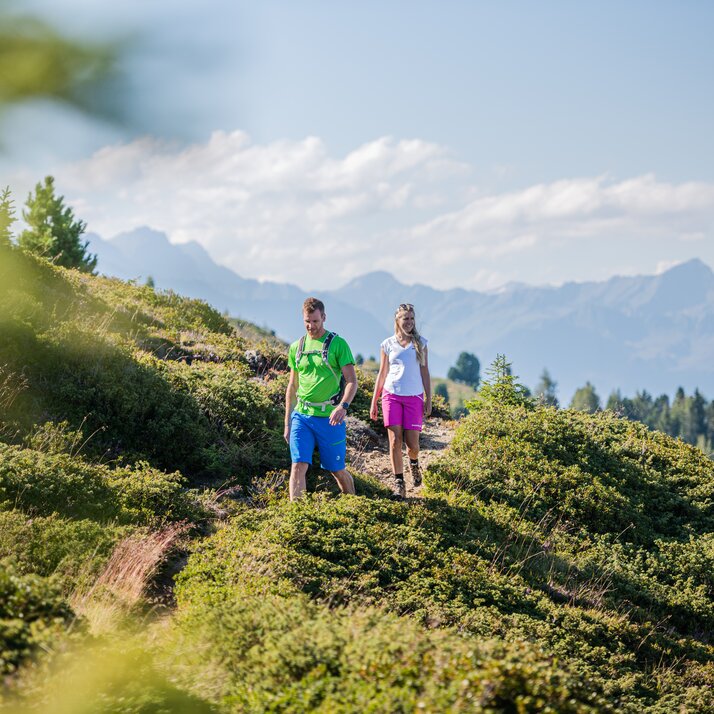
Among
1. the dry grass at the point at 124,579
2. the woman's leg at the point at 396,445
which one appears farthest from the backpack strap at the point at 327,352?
the dry grass at the point at 124,579

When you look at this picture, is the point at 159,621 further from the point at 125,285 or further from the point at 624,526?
the point at 125,285

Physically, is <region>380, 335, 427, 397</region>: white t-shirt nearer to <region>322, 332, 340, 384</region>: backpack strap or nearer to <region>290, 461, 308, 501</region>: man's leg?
<region>322, 332, 340, 384</region>: backpack strap

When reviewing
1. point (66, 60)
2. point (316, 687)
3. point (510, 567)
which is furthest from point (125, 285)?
point (66, 60)

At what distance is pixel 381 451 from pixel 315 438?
17.5ft

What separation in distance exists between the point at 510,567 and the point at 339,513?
2.46 metres

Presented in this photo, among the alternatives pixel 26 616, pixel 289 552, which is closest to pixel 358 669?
pixel 26 616

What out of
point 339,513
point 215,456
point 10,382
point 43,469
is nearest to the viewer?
point 43,469

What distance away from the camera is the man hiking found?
9203mm

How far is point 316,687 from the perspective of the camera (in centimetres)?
460

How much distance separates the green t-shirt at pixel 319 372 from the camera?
9.21 m

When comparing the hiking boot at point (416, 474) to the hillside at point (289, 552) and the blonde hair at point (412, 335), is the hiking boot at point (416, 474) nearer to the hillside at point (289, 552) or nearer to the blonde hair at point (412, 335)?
the hillside at point (289, 552)

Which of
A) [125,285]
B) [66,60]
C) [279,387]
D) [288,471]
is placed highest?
[125,285]

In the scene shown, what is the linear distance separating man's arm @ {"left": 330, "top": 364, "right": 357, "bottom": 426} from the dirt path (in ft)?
11.9

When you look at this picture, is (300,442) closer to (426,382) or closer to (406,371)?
(406,371)
